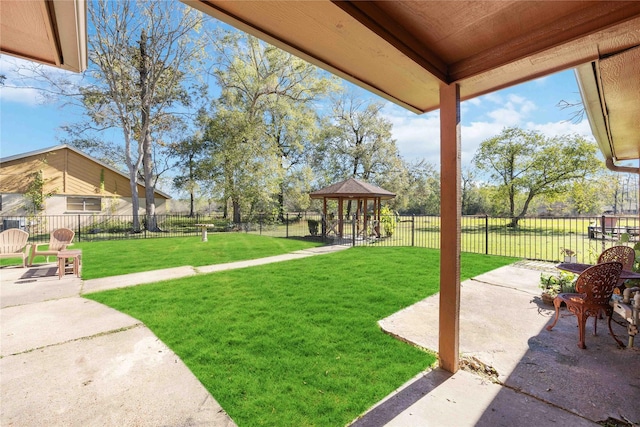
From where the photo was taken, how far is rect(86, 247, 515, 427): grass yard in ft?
7.31

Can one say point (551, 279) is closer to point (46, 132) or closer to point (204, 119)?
point (204, 119)

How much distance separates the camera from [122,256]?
8.88 meters

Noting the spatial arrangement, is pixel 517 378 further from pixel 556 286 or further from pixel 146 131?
pixel 146 131

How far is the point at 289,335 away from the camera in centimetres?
334

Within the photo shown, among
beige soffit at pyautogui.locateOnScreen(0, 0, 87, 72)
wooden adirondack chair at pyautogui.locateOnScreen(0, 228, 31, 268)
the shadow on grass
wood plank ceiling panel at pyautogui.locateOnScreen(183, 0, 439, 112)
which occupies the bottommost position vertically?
the shadow on grass

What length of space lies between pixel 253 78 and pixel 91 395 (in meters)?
22.9

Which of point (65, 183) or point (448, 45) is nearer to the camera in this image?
point (448, 45)

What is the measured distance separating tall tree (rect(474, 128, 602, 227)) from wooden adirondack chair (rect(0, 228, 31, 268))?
25005 mm

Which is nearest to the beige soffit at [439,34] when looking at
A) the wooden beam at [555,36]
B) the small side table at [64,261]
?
the wooden beam at [555,36]

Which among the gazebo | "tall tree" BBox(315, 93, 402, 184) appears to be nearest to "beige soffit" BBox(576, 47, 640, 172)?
the gazebo

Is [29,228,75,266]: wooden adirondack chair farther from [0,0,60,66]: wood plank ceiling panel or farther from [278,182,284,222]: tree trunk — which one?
[278,182,284,222]: tree trunk

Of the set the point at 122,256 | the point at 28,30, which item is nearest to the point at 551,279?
the point at 28,30

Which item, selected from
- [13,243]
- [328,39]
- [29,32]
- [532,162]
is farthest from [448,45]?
[532,162]

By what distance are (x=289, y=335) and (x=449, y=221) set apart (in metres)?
2.17
